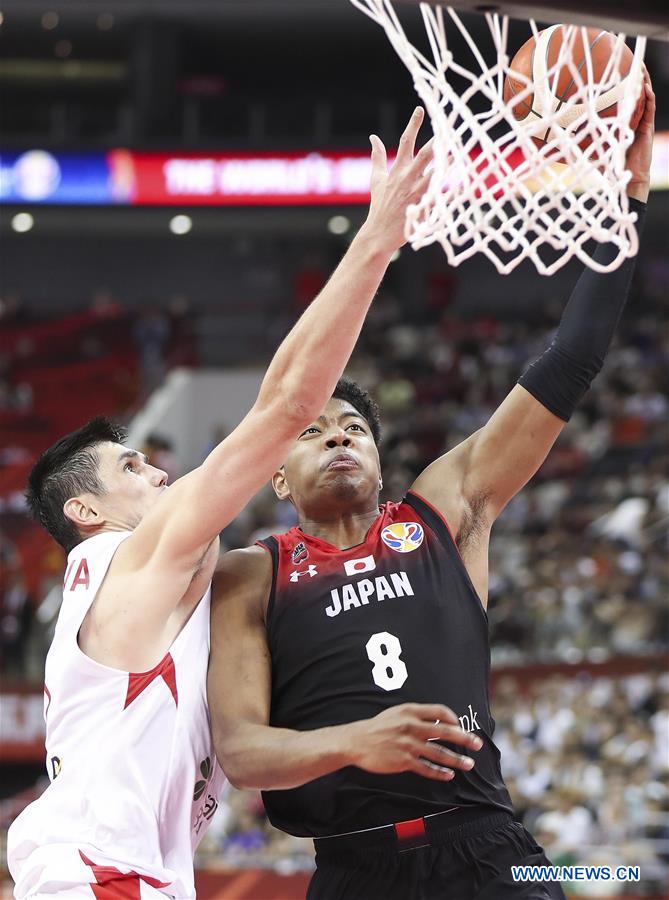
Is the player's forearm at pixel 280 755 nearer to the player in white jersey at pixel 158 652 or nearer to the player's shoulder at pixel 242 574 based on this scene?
the player in white jersey at pixel 158 652

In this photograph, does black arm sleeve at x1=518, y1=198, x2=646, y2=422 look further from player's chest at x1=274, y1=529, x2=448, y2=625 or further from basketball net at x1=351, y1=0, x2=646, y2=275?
player's chest at x1=274, y1=529, x2=448, y2=625

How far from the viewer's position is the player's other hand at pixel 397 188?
9.72 feet

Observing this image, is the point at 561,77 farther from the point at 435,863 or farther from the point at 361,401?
the point at 435,863

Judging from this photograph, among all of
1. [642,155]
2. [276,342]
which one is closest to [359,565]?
[642,155]

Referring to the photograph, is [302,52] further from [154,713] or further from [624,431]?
[154,713]

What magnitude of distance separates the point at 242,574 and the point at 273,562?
9 centimetres

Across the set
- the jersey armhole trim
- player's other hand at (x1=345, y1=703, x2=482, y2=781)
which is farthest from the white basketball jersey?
player's other hand at (x1=345, y1=703, x2=482, y2=781)

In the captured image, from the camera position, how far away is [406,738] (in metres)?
2.74

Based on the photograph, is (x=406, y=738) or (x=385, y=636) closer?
(x=406, y=738)

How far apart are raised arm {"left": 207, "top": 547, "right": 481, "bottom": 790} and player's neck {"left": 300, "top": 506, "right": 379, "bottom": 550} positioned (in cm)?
19

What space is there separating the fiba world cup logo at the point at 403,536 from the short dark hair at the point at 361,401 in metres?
0.32

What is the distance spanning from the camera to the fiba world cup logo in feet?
11.8

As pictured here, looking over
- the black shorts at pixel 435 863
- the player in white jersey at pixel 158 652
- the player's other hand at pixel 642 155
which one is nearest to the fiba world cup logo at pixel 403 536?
the player in white jersey at pixel 158 652

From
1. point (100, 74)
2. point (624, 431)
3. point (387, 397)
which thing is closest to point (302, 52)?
point (100, 74)
